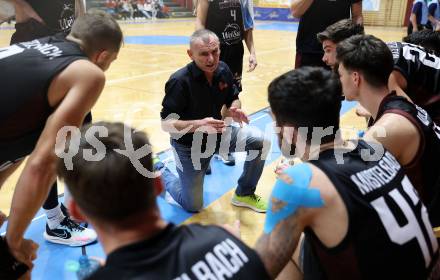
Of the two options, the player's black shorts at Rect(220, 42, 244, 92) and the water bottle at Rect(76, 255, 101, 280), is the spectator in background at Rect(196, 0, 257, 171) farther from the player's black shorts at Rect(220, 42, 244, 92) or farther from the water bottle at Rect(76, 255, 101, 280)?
the water bottle at Rect(76, 255, 101, 280)

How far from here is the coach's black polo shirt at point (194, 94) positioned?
11.1 ft

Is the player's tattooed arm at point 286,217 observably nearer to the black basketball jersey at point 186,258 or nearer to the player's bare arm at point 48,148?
the black basketball jersey at point 186,258

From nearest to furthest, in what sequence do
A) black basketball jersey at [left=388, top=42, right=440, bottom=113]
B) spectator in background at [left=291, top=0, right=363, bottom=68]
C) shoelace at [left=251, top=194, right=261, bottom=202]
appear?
black basketball jersey at [left=388, top=42, right=440, bottom=113]
shoelace at [left=251, top=194, right=261, bottom=202]
spectator in background at [left=291, top=0, right=363, bottom=68]

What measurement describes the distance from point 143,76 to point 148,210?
7.73m

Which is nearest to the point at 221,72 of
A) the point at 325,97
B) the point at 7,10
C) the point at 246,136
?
the point at 246,136

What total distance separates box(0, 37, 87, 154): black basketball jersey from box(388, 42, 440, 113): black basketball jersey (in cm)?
219

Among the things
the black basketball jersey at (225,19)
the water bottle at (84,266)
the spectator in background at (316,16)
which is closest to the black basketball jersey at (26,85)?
the water bottle at (84,266)

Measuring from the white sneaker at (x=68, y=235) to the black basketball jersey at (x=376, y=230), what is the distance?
201cm

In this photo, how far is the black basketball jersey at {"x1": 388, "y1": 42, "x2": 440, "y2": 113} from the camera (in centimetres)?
297

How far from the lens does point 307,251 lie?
1863 mm

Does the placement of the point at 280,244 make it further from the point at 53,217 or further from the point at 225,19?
the point at 225,19

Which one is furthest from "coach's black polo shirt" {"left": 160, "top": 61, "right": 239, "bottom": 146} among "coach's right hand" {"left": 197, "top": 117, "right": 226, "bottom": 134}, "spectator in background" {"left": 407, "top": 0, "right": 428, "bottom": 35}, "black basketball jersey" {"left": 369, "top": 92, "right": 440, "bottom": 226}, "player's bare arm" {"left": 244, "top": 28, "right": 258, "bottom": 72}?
"spectator in background" {"left": 407, "top": 0, "right": 428, "bottom": 35}

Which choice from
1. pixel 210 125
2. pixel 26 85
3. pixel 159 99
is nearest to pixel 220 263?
pixel 26 85

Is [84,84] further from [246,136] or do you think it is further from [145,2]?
[145,2]
